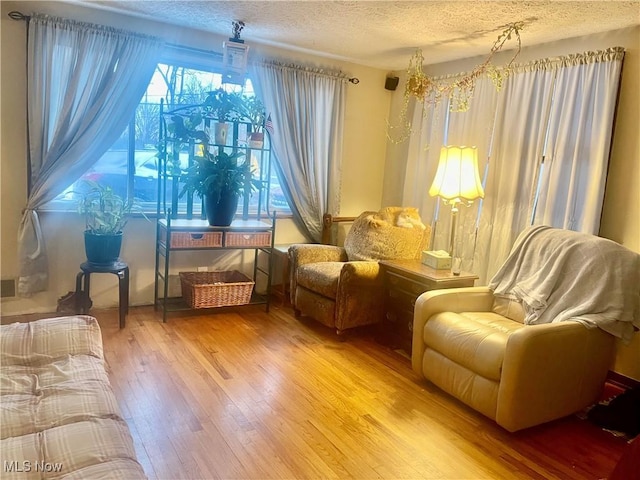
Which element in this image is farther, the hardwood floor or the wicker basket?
the wicker basket

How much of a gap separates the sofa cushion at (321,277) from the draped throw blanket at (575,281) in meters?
1.13

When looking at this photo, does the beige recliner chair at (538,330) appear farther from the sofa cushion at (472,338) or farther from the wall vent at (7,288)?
the wall vent at (7,288)

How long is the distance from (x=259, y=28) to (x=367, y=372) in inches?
102

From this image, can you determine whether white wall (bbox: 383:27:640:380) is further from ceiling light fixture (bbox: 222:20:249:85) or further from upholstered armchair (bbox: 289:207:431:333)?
ceiling light fixture (bbox: 222:20:249:85)

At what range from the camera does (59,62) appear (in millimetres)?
3375

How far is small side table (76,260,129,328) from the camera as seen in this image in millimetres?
3340

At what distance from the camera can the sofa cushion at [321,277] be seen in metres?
3.55

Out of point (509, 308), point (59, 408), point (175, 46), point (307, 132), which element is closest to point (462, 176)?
point (509, 308)

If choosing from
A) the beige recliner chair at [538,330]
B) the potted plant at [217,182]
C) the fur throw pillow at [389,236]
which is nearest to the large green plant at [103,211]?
the potted plant at [217,182]

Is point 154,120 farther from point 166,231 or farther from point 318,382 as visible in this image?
point 318,382

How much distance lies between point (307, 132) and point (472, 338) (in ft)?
8.22

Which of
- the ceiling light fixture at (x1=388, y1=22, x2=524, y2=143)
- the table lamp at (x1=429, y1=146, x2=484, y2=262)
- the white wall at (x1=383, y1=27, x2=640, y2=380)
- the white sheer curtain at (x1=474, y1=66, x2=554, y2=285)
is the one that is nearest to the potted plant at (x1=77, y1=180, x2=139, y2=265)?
the table lamp at (x1=429, y1=146, x2=484, y2=262)

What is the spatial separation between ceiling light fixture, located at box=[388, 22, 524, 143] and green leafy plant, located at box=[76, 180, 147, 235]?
96.6 inches

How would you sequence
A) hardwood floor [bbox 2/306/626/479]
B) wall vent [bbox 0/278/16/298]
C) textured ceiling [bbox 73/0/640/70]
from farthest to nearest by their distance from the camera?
wall vent [bbox 0/278/16/298] → textured ceiling [bbox 73/0/640/70] → hardwood floor [bbox 2/306/626/479]
